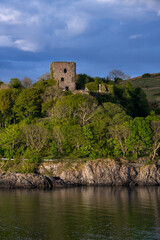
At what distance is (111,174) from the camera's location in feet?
244

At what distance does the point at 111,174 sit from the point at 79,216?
114ft

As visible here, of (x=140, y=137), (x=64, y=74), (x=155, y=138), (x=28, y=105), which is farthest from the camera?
(x=64, y=74)

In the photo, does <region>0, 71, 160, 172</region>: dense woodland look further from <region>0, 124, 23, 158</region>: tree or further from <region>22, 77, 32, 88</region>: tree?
<region>22, 77, 32, 88</region>: tree

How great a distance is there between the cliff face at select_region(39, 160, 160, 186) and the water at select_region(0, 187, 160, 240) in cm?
1426

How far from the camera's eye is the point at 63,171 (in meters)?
75.8

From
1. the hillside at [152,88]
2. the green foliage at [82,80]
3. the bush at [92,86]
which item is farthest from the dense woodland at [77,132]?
the hillside at [152,88]

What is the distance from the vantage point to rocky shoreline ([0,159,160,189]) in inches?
2858

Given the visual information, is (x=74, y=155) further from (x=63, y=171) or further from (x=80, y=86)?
(x=80, y=86)

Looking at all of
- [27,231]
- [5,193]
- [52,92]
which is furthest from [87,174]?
[27,231]

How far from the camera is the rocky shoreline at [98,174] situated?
72.6m

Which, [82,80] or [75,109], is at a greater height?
[82,80]

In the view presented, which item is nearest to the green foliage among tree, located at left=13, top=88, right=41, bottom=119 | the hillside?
tree, located at left=13, top=88, right=41, bottom=119

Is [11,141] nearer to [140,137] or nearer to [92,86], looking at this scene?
[140,137]

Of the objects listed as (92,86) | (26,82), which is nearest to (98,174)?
(92,86)
